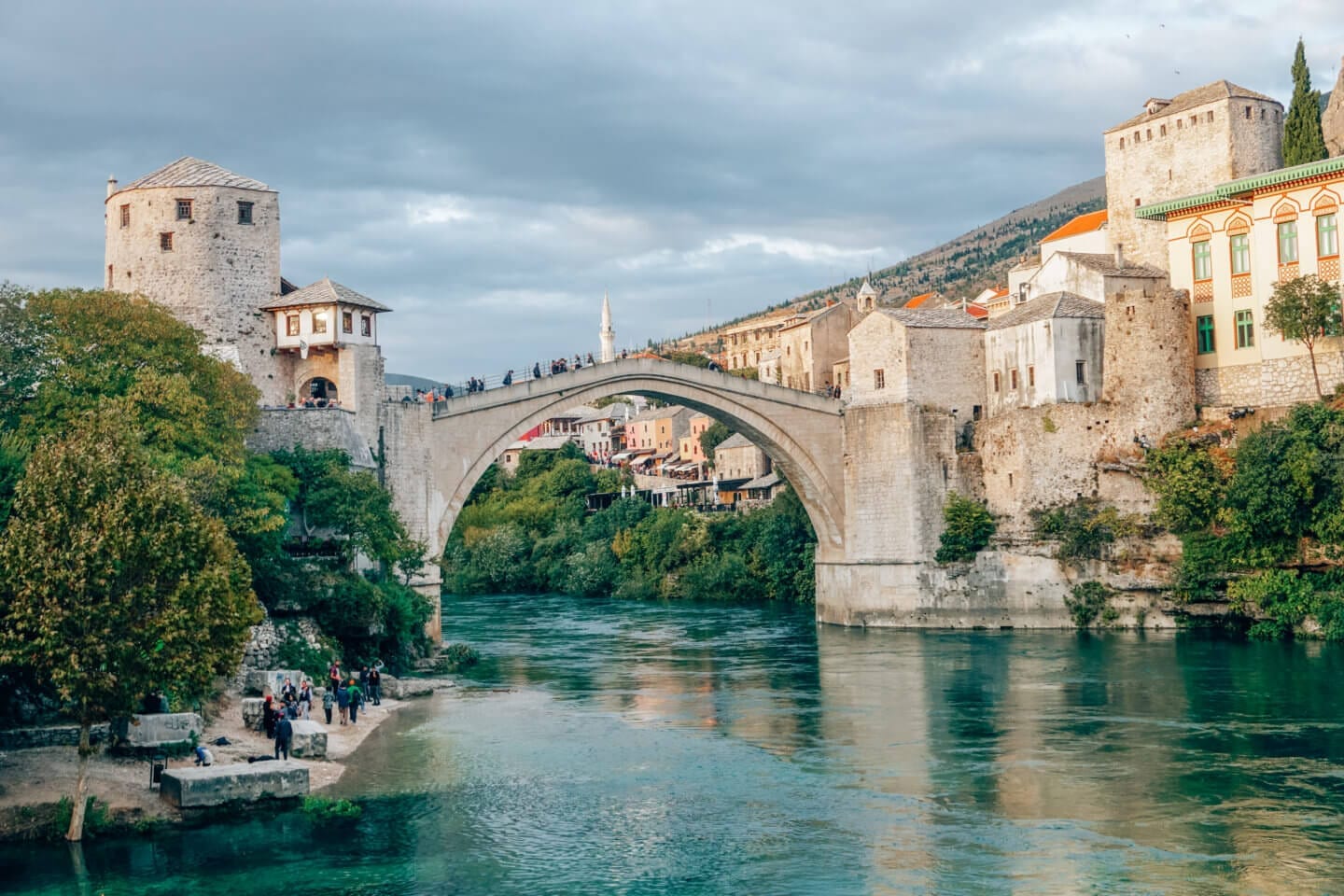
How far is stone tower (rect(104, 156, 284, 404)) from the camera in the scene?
34750mm

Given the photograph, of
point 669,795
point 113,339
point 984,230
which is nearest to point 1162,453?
point 669,795

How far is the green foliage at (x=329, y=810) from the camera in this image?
1938cm

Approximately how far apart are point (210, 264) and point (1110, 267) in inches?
967

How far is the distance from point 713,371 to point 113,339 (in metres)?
18.5

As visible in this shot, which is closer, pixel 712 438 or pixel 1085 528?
pixel 1085 528

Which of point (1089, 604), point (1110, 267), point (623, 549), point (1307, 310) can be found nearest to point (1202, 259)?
point (1110, 267)

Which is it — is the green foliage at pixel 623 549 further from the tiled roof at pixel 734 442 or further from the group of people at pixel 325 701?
the group of people at pixel 325 701

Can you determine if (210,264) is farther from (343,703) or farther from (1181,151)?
(1181,151)

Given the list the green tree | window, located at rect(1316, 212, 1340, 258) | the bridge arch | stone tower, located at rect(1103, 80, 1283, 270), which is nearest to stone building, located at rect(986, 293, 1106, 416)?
stone tower, located at rect(1103, 80, 1283, 270)

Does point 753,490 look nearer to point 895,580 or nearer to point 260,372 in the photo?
point 895,580

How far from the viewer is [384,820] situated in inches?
758

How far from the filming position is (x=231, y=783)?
19734mm

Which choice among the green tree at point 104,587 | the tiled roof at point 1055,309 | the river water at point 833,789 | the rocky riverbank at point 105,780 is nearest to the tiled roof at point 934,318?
the tiled roof at point 1055,309

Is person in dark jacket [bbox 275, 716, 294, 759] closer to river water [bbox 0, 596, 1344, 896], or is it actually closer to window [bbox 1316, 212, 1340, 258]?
river water [bbox 0, 596, 1344, 896]
